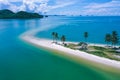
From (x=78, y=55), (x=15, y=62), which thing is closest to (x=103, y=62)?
(x=78, y=55)

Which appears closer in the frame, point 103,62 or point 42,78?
point 42,78

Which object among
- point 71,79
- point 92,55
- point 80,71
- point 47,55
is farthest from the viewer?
point 47,55

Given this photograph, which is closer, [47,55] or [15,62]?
[15,62]

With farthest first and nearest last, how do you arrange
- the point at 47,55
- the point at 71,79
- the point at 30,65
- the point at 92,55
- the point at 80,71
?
1. the point at 47,55
2. the point at 92,55
3. the point at 30,65
4. the point at 80,71
5. the point at 71,79

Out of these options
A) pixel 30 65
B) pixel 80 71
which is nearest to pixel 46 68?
pixel 30 65

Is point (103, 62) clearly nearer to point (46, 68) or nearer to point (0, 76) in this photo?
point (46, 68)

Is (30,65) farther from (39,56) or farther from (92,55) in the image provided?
(92,55)

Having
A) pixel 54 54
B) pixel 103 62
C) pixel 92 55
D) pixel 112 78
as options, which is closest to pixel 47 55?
pixel 54 54

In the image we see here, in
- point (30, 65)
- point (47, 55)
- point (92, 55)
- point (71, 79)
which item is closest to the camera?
point (71, 79)
